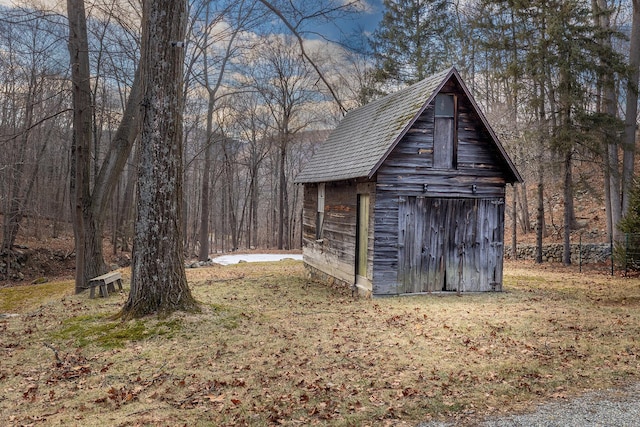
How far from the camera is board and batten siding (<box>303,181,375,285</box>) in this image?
499 inches

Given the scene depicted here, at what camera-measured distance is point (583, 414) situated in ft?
15.4

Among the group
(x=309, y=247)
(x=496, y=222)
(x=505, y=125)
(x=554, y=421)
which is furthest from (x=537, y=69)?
(x=554, y=421)

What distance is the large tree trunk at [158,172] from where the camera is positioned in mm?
7488

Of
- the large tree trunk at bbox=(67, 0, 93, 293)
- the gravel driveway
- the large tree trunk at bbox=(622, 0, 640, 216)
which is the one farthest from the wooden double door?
the large tree trunk at bbox=(622, 0, 640, 216)

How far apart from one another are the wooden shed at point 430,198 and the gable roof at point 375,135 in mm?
42

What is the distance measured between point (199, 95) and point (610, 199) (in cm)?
2337

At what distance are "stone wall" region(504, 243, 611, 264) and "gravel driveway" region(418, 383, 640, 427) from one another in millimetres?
15349

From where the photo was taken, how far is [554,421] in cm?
454

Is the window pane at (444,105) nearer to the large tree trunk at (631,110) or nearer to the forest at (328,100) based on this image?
the forest at (328,100)

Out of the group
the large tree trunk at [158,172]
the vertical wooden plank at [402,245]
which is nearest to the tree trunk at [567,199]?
the vertical wooden plank at [402,245]

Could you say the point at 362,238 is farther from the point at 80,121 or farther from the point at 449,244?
the point at 80,121

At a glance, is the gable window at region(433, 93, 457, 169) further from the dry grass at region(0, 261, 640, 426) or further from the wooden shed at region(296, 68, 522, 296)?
the dry grass at region(0, 261, 640, 426)

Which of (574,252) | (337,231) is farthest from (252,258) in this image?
(574,252)

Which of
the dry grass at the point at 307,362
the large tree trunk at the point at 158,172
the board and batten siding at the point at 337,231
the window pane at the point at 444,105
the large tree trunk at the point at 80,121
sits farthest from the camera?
the board and batten siding at the point at 337,231
